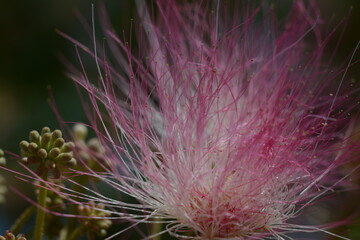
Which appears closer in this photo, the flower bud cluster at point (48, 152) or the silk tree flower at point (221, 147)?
the flower bud cluster at point (48, 152)

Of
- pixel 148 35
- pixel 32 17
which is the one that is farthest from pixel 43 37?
pixel 148 35

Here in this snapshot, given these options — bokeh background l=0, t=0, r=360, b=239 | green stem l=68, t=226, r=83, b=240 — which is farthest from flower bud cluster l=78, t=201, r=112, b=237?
bokeh background l=0, t=0, r=360, b=239

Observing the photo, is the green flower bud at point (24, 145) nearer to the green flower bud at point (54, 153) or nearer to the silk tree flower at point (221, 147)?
the green flower bud at point (54, 153)

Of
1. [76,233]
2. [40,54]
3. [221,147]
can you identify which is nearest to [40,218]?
[76,233]

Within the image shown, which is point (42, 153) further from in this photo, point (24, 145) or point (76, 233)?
point (76, 233)

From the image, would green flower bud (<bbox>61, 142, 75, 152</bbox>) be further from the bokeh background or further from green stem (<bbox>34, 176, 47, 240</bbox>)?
the bokeh background

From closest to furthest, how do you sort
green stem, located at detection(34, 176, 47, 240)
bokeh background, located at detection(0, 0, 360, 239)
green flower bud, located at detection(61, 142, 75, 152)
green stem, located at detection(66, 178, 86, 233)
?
green stem, located at detection(34, 176, 47, 240)
green flower bud, located at detection(61, 142, 75, 152)
green stem, located at detection(66, 178, 86, 233)
bokeh background, located at detection(0, 0, 360, 239)

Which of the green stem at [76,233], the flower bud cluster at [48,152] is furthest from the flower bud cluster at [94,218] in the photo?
the flower bud cluster at [48,152]
